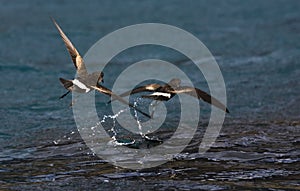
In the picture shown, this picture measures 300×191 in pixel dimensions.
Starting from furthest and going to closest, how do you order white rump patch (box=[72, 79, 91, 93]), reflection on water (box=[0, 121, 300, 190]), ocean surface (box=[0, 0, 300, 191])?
white rump patch (box=[72, 79, 91, 93]), ocean surface (box=[0, 0, 300, 191]), reflection on water (box=[0, 121, 300, 190])

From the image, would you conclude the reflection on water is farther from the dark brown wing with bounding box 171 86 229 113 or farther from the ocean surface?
the dark brown wing with bounding box 171 86 229 113

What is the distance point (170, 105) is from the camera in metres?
8.75

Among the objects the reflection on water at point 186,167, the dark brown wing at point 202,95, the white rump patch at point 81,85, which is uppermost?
the white rump patch at point 81,85

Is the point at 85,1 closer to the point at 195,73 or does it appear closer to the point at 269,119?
the point at 195,73

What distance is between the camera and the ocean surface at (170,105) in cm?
596

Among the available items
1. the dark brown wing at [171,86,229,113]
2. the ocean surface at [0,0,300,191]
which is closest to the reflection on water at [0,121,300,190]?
the ocean surface at [0,0,300,191]

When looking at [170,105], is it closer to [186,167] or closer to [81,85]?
[186,167]

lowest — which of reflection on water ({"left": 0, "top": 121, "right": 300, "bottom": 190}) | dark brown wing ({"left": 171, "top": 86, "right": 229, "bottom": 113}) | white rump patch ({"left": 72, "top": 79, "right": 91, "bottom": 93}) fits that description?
reflection on water ({"left": 0, "top": 121, "right": 300, "bottom": 190})

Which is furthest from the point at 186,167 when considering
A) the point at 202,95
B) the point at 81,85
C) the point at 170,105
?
the point at 170,105

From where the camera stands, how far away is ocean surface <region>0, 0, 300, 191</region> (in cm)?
596

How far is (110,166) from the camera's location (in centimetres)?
632

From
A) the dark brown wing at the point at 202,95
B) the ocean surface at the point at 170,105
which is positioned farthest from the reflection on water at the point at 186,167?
the dark brown wing at the point at 202,95

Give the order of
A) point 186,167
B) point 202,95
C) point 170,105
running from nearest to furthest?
1. point 202,95
2. point 186,167
3. point 170,105

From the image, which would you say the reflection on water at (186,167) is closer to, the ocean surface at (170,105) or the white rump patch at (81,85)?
the ocean surface at (170,105)
